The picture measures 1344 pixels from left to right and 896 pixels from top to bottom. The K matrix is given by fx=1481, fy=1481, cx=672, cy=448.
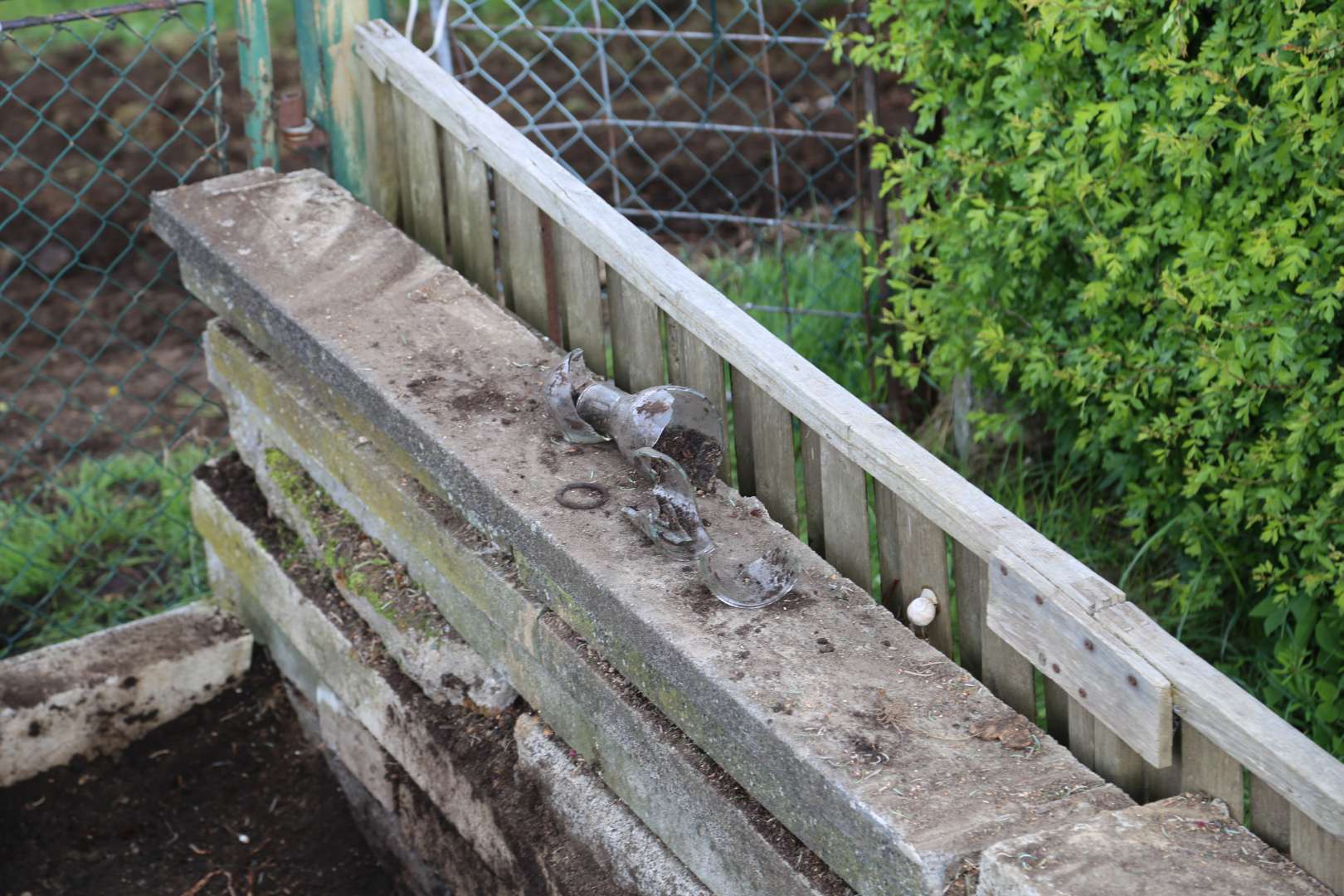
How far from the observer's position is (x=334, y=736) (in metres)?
3.21

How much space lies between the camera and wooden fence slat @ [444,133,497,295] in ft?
9.75

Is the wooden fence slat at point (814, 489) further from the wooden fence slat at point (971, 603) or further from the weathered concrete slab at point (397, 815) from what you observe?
the weathered concrete slab at point (397, 815)

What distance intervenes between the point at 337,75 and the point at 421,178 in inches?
12.7

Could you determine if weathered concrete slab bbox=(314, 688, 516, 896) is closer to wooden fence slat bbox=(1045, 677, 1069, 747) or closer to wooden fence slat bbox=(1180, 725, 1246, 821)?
wooden fence slat bbox=(1045, 677, 1069, 747)

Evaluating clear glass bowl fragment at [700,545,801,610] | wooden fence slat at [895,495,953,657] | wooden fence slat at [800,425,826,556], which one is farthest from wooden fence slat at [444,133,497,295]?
wooden fence slat at [895,495,953,657]

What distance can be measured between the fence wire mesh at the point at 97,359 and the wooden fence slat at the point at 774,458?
1574 millimetres

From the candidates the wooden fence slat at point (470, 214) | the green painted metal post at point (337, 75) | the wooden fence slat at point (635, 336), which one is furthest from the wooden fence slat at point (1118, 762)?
the green painted metal post at point (337, 75)

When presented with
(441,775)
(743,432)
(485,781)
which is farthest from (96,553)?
(743,432)

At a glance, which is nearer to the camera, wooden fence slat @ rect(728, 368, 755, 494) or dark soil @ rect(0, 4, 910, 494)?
wooden fence slat @ rect(728, 368, 755, 494)

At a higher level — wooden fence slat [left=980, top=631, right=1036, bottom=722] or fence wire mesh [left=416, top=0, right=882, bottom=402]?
fence wire mesh [left=416, top=0, right=882, bottom=402]

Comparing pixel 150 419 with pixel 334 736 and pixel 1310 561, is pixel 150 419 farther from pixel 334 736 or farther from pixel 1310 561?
pixel 1310 561

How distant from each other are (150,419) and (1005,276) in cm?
280

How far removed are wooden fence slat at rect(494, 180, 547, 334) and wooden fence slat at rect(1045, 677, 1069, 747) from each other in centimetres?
131

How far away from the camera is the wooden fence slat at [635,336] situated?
2619mm
